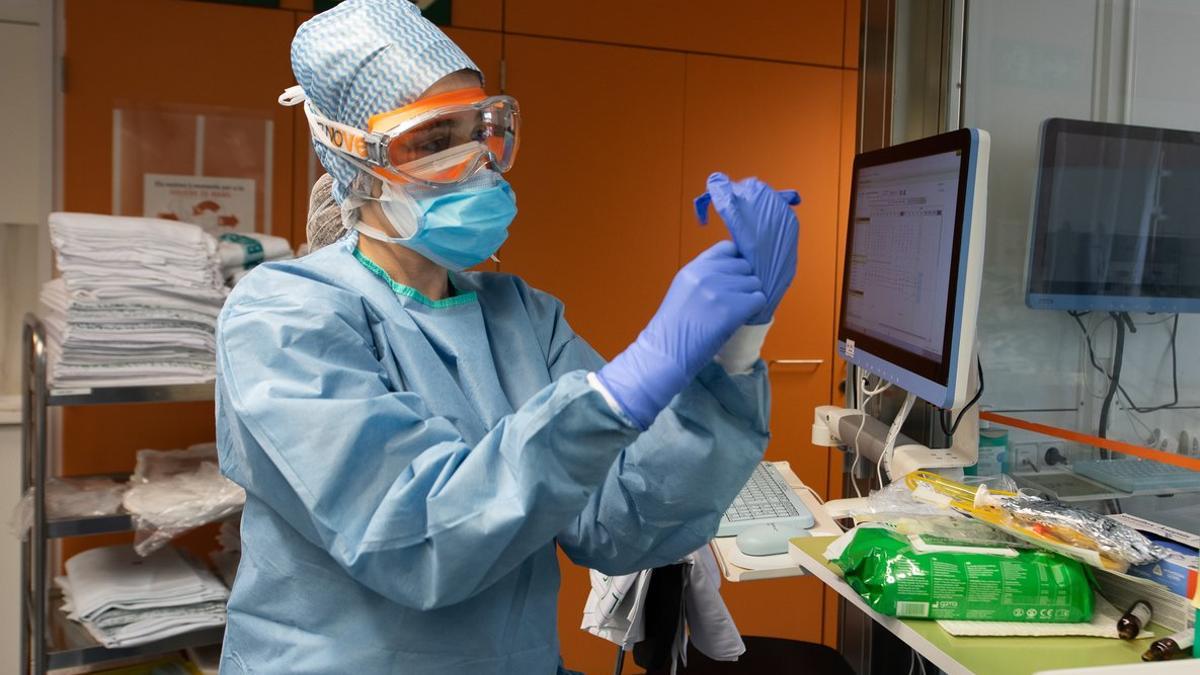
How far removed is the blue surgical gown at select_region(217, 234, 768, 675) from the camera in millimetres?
842

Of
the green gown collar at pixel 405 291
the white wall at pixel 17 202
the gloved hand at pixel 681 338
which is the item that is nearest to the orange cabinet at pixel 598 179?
the white wall at pixel 17 202

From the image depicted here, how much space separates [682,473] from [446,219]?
15.7 inches

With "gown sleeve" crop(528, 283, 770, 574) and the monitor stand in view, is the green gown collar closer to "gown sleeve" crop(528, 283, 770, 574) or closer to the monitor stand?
"gown sleeve" crop(528, 283, 770, 574)

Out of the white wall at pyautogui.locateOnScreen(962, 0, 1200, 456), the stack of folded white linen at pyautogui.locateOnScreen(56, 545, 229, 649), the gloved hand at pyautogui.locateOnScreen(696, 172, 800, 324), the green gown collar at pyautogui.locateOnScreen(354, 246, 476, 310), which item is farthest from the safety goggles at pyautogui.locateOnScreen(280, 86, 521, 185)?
the stack of folded white linen at pyautogui.locateOnScreen(56, 545, 229, 649)

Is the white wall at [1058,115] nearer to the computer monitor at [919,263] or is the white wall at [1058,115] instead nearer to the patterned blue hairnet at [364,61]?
the computer monitor at [919,263]

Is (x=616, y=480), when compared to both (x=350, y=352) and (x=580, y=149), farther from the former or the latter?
(x=580, y=149)

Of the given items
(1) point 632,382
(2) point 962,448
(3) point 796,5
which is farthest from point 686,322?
(3) point 796,5

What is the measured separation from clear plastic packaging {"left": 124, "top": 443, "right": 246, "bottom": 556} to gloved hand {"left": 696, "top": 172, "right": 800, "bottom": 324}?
5.06 ft

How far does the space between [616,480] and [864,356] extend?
3.07 feet

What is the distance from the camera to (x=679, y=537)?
43.4 inches

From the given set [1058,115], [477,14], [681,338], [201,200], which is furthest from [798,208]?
[681,338]

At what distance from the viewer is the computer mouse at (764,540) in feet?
5.37

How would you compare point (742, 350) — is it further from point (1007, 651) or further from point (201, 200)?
Result: point (201, 200)

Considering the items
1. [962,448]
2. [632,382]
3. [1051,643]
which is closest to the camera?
[632,382]
